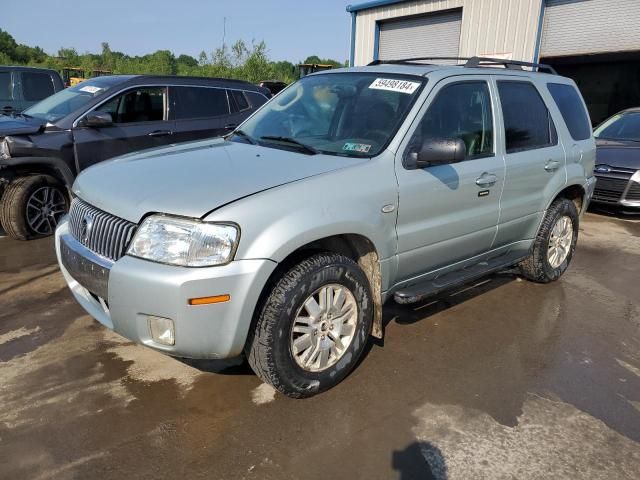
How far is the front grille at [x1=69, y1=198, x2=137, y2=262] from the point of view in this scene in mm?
2678

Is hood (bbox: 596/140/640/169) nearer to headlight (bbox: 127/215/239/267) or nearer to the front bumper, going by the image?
the front bumper

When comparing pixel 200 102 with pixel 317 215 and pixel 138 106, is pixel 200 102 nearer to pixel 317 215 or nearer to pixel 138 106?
pixel 138 106

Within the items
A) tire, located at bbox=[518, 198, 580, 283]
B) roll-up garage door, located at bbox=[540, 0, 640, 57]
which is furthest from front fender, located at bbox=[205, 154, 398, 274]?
roll-up garage door, located at bbox=[540, 0, 640, 57]

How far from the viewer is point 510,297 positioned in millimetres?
4676

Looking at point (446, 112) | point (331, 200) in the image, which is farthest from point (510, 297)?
point (331, 200)

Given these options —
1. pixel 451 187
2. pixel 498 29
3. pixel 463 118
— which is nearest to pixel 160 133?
pixel 463 118

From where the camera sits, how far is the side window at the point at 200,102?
6.48m

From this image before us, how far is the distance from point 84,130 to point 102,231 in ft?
11.5

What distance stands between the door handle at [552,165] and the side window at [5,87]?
361 inches

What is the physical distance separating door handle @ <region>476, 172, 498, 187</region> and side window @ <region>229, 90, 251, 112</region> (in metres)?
4.14

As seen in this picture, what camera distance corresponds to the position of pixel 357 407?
2.95 metres

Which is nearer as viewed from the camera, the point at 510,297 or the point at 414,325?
the point at 414,325

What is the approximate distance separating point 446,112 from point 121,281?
2.38 m

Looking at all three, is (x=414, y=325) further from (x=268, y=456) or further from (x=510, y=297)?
(x=268, y=456)
